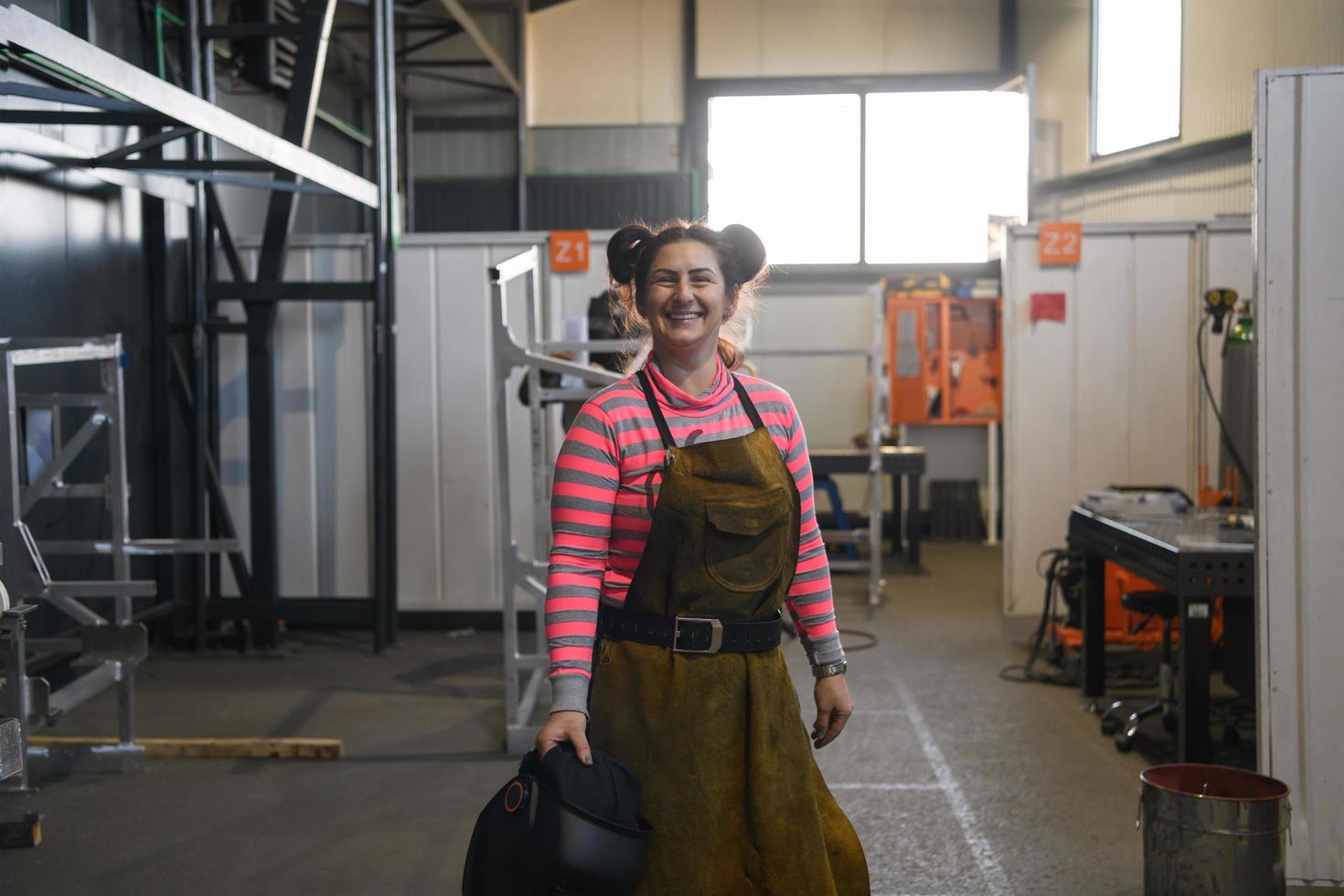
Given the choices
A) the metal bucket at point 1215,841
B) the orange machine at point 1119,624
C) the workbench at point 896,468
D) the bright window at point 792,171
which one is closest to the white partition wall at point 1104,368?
the orange machine at point 1119,624

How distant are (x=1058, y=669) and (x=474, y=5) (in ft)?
26.3

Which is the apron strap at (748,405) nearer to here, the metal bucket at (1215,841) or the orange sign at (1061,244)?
the metal bucket at (1215,841)

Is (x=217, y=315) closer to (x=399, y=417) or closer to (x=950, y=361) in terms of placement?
(x=399, y=417)

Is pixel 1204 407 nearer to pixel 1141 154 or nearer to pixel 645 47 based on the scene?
pixel 1141 154

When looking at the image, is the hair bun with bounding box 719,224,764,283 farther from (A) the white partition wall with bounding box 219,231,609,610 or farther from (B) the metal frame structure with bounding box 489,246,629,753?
(A) the white partition wall with bounding box 219,231,609,610

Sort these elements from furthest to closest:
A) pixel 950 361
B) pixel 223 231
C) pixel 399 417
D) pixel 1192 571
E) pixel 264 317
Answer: pixel 950 361 < pixel 399 417 < pixel 223 231 < pixel 264 317 < pixel 1192 571

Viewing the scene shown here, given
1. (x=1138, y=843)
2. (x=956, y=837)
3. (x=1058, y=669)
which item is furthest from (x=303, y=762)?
(x=1058, y=669)

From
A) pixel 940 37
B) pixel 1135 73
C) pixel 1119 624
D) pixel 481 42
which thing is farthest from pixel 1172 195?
pixel 481 42

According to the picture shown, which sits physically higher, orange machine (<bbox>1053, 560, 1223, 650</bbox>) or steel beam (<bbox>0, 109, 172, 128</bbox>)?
steel beam (<bbox>0, 109, 172, 128</bbox>)

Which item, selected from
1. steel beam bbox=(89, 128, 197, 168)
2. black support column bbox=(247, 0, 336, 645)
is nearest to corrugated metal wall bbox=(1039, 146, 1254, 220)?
black support column bbox=(247, 0, 336, 645)

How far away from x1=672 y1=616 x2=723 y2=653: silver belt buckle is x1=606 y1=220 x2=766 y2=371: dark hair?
454 mm

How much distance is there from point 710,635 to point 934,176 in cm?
942

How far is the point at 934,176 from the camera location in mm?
10750

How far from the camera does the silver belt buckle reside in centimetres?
A: 195
